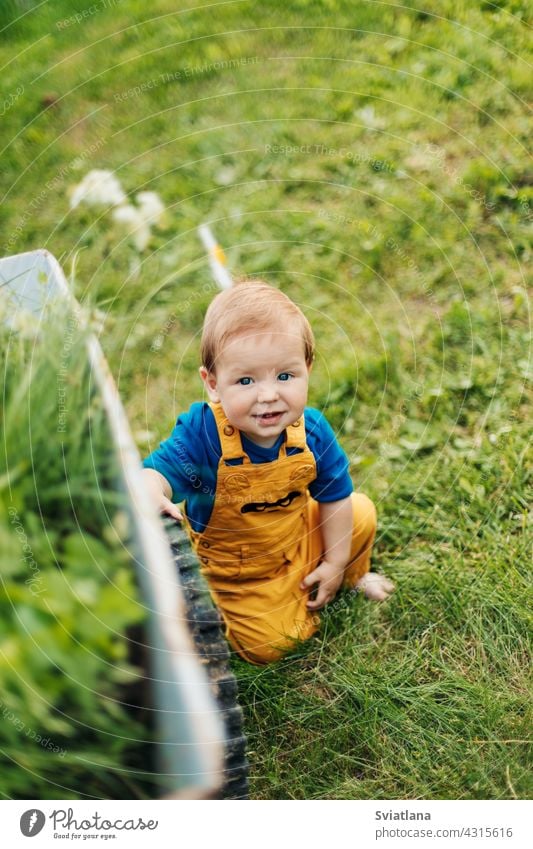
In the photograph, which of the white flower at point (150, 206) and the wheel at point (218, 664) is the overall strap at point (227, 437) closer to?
the wheel at point (218, 664)

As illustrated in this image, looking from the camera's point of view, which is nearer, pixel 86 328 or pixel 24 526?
pixel 24 526

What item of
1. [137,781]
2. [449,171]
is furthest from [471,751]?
[449,171]

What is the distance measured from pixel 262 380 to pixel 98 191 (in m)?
0.82

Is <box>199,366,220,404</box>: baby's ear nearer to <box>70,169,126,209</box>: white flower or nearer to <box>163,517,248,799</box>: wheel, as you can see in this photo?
<box>163,517,248,799</box>: wheel

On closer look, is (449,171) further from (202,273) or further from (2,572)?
(2,572)

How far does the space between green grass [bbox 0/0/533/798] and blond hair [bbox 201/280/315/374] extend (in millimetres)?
343

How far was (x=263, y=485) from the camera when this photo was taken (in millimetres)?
973

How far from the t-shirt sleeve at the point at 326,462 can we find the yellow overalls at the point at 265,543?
12 mm

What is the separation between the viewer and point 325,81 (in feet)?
5.23

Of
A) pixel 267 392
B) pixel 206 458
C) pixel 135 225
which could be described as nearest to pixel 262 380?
pixel 267 392

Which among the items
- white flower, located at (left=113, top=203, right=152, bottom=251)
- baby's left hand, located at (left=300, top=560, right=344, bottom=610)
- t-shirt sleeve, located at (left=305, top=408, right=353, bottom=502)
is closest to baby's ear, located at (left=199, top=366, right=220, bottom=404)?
t-shirt sleeve, located at (left=305, top=408, right=353, bottom=502)
